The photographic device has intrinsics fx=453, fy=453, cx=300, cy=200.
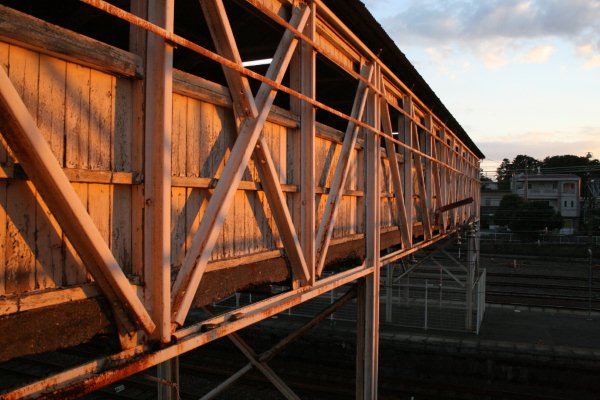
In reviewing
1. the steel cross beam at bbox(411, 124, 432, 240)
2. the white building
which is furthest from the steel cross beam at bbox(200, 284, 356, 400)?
the white building

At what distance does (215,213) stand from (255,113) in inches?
32.5

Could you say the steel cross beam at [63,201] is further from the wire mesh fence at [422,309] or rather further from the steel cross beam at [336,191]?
the wire mesh fence at [422,309]

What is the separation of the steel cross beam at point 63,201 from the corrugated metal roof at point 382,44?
145 inches

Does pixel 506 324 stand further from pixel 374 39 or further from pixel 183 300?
pixel 183 300

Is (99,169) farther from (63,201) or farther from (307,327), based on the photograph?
(307,327)

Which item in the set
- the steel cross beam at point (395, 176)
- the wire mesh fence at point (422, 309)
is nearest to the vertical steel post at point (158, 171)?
the steel cross beam at point (395, 176)

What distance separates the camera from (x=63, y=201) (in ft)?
6.41

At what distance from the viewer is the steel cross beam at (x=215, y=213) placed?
263cm

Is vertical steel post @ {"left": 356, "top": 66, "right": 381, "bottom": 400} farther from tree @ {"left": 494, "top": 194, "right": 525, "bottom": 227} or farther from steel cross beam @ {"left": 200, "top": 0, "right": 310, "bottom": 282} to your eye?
tree @ {"left": 494, "top": 194, "right": 525, "bottom": 227}

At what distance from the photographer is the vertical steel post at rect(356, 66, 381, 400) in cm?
589

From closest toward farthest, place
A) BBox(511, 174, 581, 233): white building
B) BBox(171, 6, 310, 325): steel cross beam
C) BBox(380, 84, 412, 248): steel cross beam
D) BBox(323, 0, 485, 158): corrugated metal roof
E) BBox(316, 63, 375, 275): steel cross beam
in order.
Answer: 1. BBox(171, 6, 310, 325): steel cross beam
2. BBox(316, 63, 375, 275): steel cross beam
3. BBox(323, 0, 485, 158): corrugated metal roof
4. BBox(380, 84, 412, 248): steel cross beam
5. BBox(511, 174, 581, 233): white building

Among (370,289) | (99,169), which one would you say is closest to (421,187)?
(370,289)

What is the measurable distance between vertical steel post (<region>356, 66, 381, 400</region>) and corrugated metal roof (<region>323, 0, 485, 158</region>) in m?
0.74

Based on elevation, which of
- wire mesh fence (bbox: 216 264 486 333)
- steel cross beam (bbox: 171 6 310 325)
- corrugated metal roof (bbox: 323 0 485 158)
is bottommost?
wire mesh fence (bbox: 216 264 486 333)
